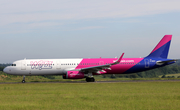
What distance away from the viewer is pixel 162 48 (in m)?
38.8

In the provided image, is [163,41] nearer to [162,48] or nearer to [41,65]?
[162,48]

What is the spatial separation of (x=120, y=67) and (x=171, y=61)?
7.73 metres

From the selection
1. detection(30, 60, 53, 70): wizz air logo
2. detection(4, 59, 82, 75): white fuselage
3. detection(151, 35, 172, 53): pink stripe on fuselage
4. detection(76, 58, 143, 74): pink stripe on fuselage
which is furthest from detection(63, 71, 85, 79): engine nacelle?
detection(151, 35, 172, 53): pink stripe on fuselage

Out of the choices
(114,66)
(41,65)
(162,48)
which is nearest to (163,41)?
(162,48)

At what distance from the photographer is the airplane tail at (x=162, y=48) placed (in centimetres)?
3864

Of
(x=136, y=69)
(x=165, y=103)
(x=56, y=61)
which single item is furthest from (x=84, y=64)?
(x=165, y=103)

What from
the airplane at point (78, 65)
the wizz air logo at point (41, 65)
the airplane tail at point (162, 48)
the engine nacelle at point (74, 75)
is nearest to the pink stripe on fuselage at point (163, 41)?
the airplane tail at point (162, 48)

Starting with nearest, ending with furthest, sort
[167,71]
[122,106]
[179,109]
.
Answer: [179,109], [122,106], [167,71]

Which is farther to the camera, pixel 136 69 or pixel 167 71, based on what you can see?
pixel 167 71

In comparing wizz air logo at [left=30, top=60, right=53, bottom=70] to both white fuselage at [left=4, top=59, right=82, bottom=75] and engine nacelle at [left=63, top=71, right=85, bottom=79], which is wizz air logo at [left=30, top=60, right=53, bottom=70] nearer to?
white fuselage at [left=4, top=59, right=82, bottom=75]

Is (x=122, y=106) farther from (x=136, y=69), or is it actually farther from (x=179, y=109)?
(x=136, y=69)

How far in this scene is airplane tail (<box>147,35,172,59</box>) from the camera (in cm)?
3864

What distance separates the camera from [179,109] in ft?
40.4

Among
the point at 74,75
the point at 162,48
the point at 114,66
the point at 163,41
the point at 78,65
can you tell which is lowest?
the point at 74,75
